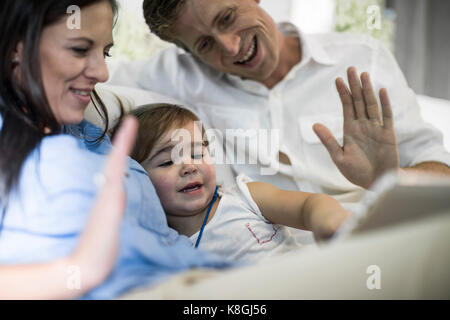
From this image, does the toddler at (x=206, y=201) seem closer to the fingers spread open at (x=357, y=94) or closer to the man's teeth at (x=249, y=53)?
the fingers spread open at (x=357, y=94)

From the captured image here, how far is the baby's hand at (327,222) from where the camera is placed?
665mm

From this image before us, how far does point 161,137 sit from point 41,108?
1.00 feet

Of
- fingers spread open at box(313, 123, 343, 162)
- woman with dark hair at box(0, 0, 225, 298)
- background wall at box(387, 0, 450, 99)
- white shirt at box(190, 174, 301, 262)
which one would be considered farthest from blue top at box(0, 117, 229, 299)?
background wall at box(387, 0, 450, 99)

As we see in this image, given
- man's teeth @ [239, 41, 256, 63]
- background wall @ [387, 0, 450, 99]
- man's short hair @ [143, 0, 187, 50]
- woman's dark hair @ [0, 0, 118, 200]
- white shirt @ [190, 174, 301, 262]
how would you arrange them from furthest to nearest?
1. background wall @ [387, 0, 450, 99]
2. man's teeth @ [239, 41, 256, 63]
3. man's short hair @ [143, 0, 187, 50]
4. white shirt @ [190, 174, 301, 262]
5. woman's dark hair @ [0, 0, 118, 200]

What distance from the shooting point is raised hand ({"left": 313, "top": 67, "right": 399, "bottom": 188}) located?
0.88 m

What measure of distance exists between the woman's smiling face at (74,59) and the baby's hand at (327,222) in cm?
43

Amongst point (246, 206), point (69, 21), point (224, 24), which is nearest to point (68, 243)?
point (69, 21)

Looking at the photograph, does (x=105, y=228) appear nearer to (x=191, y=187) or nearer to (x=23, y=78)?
(x=23, y=78)

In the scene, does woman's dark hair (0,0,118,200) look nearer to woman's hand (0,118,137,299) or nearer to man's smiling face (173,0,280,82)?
woman's hand (0,118,137,299)

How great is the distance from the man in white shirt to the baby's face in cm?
28

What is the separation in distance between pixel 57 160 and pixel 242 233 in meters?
0.39

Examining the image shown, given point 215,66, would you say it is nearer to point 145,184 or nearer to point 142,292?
point 145,184

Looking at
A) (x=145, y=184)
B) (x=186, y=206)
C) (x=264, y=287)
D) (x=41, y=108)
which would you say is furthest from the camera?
(x=186, y=206)

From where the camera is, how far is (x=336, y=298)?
51 centimetres
